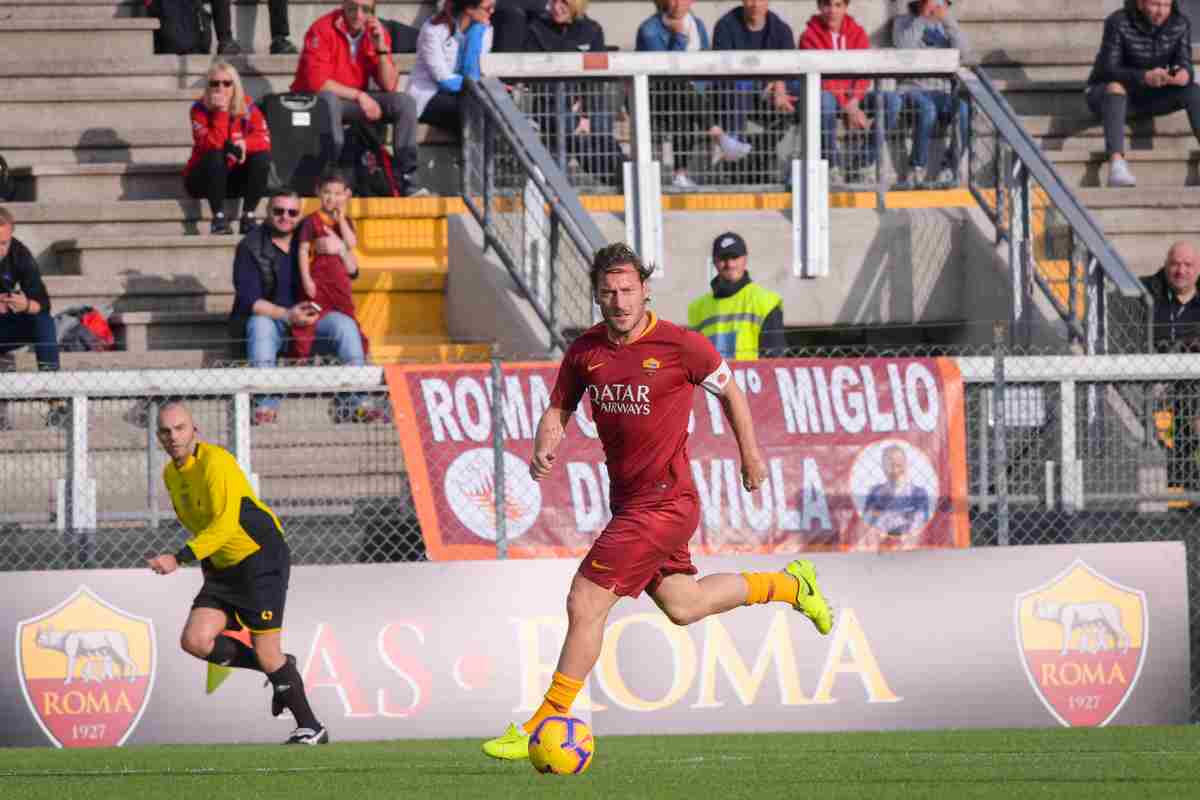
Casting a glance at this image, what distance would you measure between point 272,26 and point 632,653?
8.06 meters

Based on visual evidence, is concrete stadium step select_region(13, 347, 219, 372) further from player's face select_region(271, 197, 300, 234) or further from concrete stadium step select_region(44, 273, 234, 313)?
player's face select_region(271, 197, 300, 234)

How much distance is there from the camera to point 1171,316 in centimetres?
1456

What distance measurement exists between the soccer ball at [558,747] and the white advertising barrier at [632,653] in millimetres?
4329

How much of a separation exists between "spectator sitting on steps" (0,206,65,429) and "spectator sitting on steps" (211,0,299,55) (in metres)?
4.38

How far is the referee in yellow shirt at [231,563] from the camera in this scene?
11688 millimetres

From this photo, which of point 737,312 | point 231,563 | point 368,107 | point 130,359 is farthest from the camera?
point 368,107

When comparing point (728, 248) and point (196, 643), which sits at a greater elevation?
point (728, 248)

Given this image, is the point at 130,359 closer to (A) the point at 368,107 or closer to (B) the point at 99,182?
(B) the point at 99,182

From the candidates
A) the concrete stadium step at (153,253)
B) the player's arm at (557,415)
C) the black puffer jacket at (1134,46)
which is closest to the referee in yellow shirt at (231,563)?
the player's arm at (557,415)

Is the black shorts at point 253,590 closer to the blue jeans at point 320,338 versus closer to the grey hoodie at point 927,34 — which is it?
the blue jeans at point 320,338

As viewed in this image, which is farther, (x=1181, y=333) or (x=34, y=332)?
(x=34, y=332)

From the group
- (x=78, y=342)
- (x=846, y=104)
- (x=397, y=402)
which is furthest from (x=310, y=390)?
(x=846, y=104)

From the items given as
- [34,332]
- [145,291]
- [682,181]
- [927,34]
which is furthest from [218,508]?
[927,34]

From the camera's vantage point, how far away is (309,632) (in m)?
Answer: 12.8
